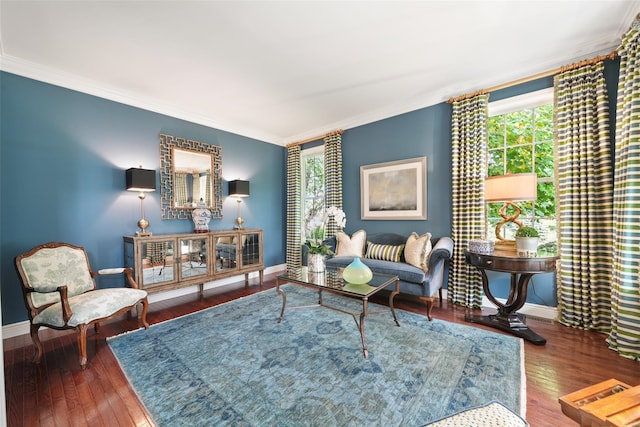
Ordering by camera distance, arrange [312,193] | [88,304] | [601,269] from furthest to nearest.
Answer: [312,193]
[601,269]
[88,304]

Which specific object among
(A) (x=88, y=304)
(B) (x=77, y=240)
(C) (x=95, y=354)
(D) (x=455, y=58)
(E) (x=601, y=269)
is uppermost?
(D) (x=455, y=58)

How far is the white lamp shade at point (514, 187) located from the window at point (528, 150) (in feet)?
2.38

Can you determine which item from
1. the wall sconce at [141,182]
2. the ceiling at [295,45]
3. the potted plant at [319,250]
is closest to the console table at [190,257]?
the wall sconce at [141,182]

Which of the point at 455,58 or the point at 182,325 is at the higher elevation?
the point at 455,58

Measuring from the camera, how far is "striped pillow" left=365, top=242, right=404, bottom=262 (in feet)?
11.5

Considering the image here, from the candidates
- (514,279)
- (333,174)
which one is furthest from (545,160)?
(333,174)

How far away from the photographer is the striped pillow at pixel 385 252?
3.51m

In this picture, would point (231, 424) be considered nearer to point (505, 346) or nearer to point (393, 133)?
point (505, 346)

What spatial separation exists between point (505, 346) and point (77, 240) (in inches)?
179

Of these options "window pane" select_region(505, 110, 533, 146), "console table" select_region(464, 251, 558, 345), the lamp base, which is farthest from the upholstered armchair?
"window pane" select_region(505, 110, 533, 146)

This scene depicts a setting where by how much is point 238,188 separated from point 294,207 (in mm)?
1251

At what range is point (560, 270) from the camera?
8.67ft

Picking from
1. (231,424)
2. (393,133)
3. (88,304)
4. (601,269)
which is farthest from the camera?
(393,133)

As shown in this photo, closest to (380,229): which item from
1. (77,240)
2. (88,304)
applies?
(88,304)
